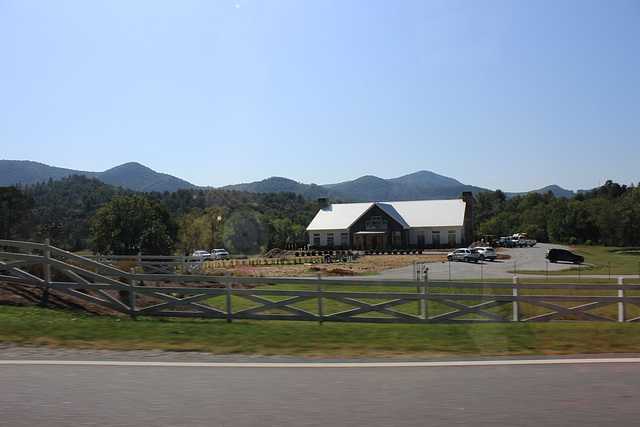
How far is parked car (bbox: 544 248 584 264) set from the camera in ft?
150

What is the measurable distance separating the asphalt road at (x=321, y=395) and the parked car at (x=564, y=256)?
146ft

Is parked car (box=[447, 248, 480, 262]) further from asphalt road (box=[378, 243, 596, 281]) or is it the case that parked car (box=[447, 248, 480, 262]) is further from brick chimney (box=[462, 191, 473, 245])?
brick chimney (box=[462, 191, 473, 245])

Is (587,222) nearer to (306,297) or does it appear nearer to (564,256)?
(564,256)

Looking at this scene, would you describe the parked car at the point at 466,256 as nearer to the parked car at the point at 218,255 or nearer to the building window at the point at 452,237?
the building window at the point at 452,237

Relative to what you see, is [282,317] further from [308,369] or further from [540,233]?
[540,233]

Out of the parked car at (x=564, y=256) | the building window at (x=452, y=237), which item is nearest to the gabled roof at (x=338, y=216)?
the building window at (x=452, y=237)

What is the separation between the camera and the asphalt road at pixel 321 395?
436 cm

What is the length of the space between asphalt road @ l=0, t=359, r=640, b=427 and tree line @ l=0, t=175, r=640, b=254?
128 ft

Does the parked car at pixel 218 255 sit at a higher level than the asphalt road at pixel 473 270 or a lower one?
higher

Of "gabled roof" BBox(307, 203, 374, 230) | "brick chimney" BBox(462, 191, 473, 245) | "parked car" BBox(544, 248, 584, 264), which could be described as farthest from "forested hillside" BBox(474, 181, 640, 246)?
"gabled roof" BBox(307, 203, 374, 230)

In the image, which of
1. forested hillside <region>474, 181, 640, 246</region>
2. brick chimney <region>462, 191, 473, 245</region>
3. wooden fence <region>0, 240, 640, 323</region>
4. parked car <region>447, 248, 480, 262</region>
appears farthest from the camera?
forested hillside <region>474, 181, 640, 246</region>

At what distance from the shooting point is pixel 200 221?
244 ft

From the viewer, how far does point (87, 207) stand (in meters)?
132

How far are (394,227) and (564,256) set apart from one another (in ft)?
87.3
